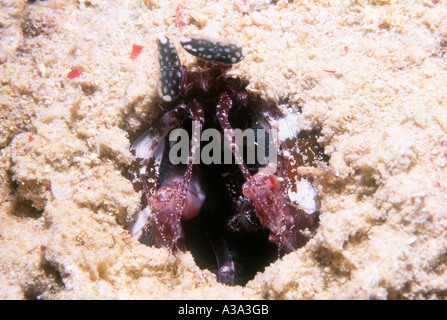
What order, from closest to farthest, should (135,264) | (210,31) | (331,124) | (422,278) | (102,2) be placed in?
(422,278)
(135,264)
(331,124)
(210,31)
(102,2)

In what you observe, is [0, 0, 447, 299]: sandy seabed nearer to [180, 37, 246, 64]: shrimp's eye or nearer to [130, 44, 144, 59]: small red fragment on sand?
[130, 44, 144, 59]: small red fragment on sand

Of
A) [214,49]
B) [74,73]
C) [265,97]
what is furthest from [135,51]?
[265,97]

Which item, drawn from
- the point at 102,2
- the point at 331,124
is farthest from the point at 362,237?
the point at 102,2

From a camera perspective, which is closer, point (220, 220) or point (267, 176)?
point (267, 176)

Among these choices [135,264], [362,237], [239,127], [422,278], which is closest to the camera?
[422,278]

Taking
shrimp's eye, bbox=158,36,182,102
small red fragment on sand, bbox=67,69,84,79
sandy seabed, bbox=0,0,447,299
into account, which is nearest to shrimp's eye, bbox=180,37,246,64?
shrimp's eye, bbox=158,36,182,102

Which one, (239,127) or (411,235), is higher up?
(411,235)

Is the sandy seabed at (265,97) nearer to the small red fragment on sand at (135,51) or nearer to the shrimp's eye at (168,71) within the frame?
the small red fragment on sand at (135,51)

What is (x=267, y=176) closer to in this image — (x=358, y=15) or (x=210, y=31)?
(x=210, y=31)
